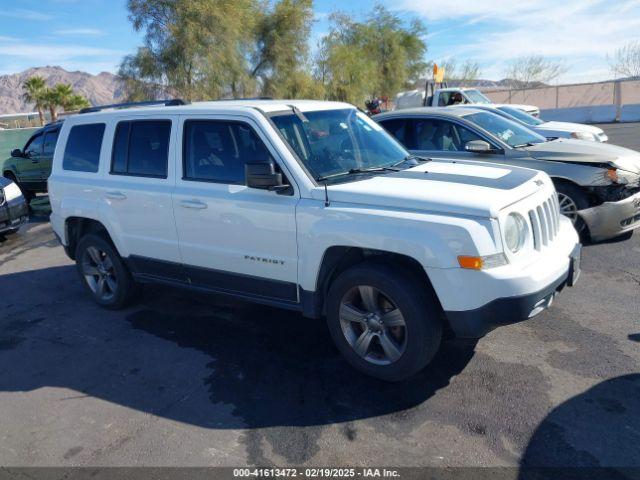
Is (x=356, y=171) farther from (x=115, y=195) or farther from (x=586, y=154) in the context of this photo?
(x=586, y=154)

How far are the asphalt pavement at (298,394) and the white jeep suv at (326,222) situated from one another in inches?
16.4

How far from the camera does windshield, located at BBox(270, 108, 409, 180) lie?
4359 mm

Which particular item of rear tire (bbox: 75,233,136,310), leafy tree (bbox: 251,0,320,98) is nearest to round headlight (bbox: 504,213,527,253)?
rear tire (bbox: 75,233,136,310)

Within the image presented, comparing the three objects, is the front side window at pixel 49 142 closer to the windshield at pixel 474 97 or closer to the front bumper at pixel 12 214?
the front bumper at pixel 12 214

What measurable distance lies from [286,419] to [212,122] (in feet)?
8.22

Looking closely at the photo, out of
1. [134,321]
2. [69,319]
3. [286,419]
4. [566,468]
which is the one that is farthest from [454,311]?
[69,319]

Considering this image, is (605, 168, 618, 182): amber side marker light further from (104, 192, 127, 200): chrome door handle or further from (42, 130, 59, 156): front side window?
(42, 130, 59, 156): front side window

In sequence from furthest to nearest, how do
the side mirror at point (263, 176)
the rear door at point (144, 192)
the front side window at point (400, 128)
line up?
the front side window at point (400, 128) < the rear door at point (144, 192) < the side mirror at point (263, 176)

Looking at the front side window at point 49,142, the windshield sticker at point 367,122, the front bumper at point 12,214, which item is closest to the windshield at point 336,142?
the windshield sticker at point 367,122

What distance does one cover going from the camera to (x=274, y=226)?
421cm

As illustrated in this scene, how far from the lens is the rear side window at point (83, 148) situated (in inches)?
217

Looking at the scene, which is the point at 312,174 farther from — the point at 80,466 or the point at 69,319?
the point at 69,319

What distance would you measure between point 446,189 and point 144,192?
8.95ft

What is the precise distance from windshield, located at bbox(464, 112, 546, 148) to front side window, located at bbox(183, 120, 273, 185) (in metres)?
4.15
